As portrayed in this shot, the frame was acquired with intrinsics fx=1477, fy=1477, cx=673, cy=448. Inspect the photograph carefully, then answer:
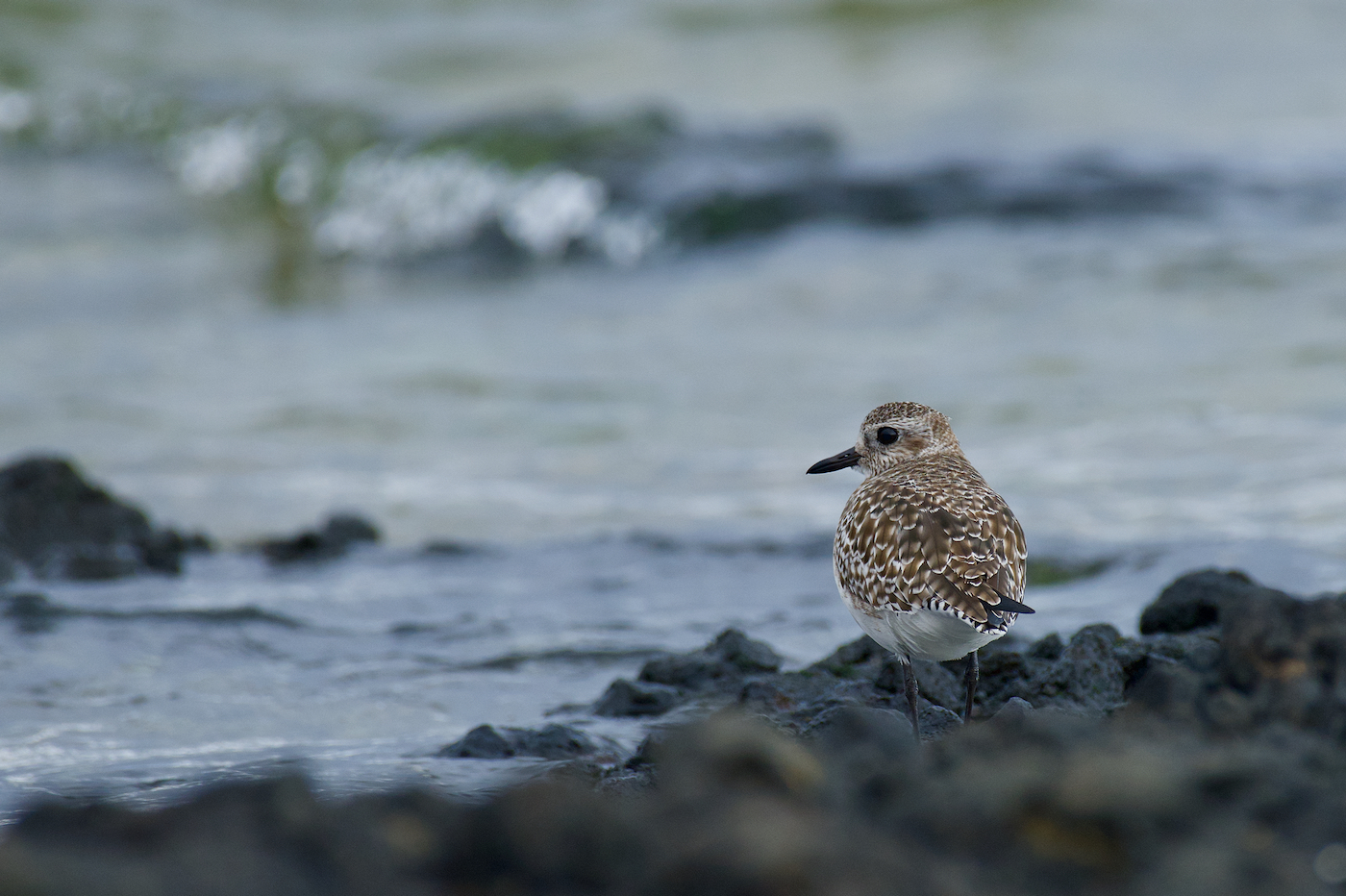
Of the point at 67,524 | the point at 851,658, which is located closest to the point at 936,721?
the point at 851,658

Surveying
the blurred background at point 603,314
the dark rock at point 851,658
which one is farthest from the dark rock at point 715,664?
the blurred background at point 603,314

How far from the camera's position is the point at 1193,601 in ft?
15.9

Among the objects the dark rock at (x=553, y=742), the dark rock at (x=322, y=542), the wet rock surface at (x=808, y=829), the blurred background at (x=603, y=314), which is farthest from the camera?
the dark rock at (x=322, y=542)

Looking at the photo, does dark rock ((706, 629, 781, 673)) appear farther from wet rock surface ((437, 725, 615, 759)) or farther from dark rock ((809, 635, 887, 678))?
wet rock surface ((437, 725, 615, 759))

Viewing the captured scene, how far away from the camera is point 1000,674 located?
4.50 metres

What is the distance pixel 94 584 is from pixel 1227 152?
487 inches

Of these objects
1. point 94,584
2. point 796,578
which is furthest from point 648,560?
point 94,584

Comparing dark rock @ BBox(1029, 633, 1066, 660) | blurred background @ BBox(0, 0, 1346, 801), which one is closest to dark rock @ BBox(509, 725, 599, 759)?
blurred background @ BBox(0, 0, 1346, 801)

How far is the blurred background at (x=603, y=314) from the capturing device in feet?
19.9

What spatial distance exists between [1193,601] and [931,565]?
135 centimetres

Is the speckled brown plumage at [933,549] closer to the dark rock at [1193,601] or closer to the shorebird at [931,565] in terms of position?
the shorebird at [931,565]

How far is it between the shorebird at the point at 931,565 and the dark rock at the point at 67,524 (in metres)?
3.72

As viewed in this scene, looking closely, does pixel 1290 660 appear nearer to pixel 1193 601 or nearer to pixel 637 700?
pixel 1193 601

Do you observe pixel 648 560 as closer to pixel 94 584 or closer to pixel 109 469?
pixel 94 584
